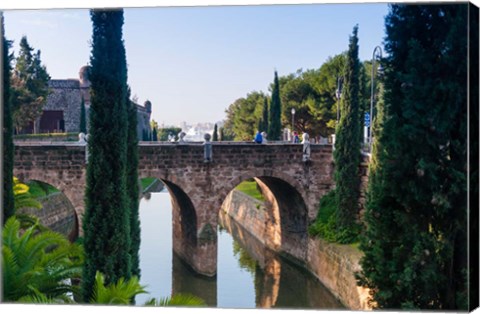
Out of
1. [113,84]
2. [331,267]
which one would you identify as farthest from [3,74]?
[331,267]

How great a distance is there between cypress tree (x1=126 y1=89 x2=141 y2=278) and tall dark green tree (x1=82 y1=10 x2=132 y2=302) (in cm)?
123

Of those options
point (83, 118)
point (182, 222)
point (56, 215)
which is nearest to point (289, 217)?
point (182, 222)

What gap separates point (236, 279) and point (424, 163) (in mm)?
A: 9102

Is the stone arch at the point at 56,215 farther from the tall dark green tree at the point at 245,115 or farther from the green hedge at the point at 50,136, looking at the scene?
the tall dark green tree at the point at 245,115

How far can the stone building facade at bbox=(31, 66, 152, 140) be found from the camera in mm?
13602

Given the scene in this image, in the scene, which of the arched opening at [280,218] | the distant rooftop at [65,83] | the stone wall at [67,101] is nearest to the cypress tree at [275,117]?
the arched opening at [280,218]

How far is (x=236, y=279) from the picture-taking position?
14719mm

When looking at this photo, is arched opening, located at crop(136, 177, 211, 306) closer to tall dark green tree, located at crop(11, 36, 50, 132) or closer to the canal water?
the canal water

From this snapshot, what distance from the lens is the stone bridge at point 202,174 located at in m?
12.2

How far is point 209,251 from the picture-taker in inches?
554

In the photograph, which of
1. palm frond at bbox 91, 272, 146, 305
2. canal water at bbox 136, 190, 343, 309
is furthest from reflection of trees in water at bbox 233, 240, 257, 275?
palm frond at bbox 91, 272, 146, 305

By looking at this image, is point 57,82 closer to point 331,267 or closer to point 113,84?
point 113,84

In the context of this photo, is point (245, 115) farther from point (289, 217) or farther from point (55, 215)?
point (55, 215)

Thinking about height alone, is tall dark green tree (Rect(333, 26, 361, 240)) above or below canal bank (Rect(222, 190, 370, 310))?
above
